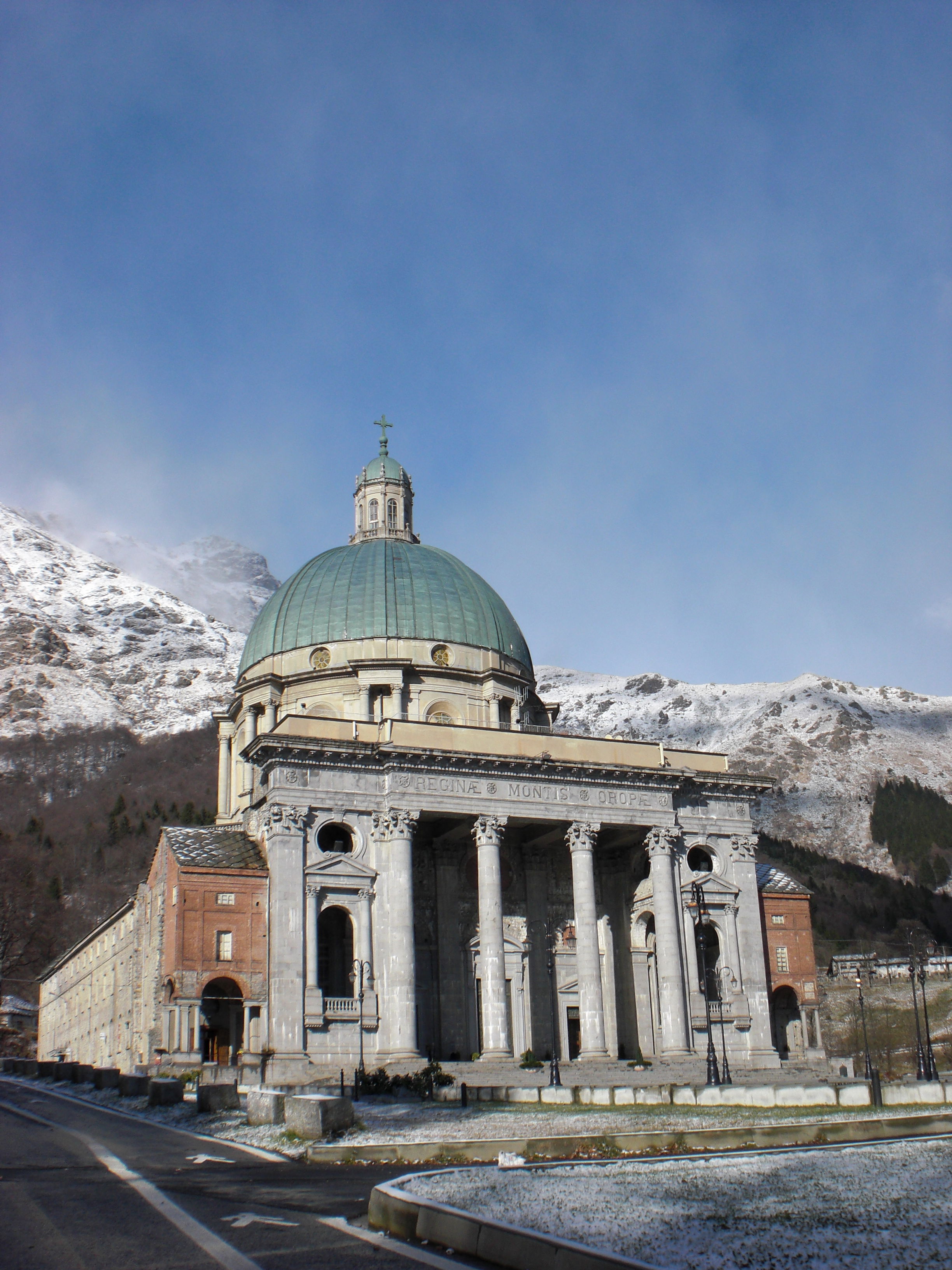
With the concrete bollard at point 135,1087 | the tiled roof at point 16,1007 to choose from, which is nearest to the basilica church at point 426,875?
the concrete bollard at point 135,1087

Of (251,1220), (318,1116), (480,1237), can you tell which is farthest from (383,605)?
(480,1237)

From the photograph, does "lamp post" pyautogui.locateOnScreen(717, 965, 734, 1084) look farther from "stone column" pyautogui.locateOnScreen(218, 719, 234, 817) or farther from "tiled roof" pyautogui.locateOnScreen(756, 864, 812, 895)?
"stone column" pyautogui.locateOnScreen(218, 719, 234, 817)

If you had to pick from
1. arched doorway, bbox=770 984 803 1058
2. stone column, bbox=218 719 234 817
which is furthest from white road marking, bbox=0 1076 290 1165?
arched doorway, bbox=770 984 803 1058

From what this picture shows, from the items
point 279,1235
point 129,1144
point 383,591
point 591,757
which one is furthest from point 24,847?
point 279,1235

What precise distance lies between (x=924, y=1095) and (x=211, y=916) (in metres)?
29.2

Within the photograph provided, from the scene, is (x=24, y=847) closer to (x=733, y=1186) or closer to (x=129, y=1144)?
(x=129, y=1144)

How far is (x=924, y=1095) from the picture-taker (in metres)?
27.3

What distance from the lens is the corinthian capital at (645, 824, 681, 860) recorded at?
54.3 meters

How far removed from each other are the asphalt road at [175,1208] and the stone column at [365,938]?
21.3 metres

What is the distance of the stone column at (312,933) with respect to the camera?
1855 inches

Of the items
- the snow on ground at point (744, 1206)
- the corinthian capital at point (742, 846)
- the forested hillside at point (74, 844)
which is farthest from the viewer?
the forested hillside at point (74, 844)

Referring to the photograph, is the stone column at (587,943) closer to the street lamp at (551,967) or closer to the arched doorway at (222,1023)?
the street lamp at (551,967)

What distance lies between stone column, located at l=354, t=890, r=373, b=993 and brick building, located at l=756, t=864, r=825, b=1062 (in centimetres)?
2054

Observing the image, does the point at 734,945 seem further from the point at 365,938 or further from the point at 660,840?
the point at 365,938
